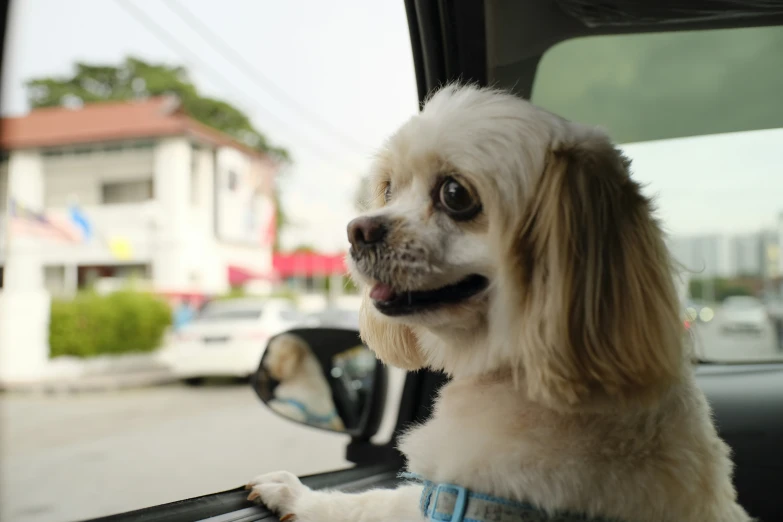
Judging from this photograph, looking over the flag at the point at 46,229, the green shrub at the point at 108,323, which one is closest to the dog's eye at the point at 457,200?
the flag at the point at 46,229

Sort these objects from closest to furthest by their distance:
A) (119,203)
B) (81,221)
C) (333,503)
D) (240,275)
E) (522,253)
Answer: (522,253), (333,503), (119,203), (81,221), (240,275)

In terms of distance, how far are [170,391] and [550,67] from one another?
5968mm

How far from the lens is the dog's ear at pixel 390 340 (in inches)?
81.4

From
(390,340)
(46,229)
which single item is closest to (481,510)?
(390,340)

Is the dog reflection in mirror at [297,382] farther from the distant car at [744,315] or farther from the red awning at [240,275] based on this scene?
the red awning at [240,275]

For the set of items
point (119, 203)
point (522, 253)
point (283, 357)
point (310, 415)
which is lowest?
point (310, 415)

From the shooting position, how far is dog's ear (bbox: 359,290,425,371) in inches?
81.4

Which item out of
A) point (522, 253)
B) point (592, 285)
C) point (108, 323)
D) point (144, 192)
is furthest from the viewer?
point (108, 323)

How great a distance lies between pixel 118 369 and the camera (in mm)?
8812

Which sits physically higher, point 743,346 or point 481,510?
point 743,346

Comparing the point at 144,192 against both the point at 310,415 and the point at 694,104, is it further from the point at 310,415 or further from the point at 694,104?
the point at 694,104

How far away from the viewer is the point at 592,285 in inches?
59.0

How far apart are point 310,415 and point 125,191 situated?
8178mm

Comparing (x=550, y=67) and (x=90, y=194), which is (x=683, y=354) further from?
(x=90, y=194)
